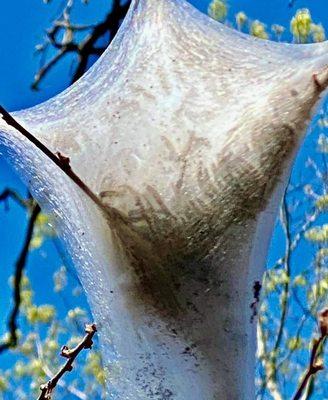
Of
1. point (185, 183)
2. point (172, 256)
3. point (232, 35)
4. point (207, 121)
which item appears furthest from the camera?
point (232, 35)

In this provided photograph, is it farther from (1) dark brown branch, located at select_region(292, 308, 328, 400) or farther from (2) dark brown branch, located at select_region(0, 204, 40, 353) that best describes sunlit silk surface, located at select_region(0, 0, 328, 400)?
(2) dark brown branch, located at select_region(0, 204, 40, 353)

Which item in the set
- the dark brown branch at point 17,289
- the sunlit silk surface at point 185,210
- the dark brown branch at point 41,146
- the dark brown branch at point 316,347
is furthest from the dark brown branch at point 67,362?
the dark brown branch at point 17,289

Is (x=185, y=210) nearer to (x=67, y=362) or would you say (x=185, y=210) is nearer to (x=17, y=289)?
(x=67, y=362)

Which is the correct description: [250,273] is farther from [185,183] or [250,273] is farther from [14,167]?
[14,167]

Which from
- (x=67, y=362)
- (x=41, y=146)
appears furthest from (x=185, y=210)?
(x=41, y=146)

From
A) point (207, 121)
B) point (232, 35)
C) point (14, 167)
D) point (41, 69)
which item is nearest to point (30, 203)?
point (41, 69)

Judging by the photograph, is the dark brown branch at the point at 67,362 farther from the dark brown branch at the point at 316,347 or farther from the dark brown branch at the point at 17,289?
the dark brown branch at the point at 17,289
